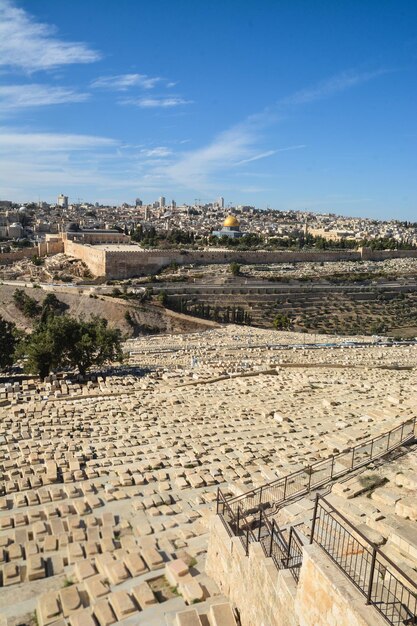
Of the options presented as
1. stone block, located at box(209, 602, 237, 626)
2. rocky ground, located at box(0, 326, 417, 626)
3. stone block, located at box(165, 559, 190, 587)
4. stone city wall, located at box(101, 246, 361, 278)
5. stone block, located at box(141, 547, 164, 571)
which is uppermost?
stone city wall, located at box(101, 246, 361, 278)

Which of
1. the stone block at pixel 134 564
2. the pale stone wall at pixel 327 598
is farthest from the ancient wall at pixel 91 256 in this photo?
the pale stone wall at pixel 327 598

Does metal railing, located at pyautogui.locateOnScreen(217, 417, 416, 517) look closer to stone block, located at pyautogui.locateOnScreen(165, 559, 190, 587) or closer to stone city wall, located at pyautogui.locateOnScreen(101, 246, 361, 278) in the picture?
stone block, located at pyautogui.locateOnScreen(165, 559, 190, 587)

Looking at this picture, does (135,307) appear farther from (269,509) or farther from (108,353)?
(269,509)

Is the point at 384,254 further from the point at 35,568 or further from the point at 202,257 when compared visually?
the point at 35,568

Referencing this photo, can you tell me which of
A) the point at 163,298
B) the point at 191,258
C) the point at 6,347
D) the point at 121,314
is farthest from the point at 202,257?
the point at 6,347

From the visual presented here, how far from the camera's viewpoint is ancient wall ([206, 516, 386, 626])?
355 centimetres

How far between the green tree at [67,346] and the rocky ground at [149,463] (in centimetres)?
78

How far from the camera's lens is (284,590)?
4102 millimetres

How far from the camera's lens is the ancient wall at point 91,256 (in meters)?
43.5

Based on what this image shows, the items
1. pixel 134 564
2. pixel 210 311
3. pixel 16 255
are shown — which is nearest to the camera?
pixel 134 564

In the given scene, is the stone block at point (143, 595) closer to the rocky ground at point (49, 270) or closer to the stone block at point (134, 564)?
the stone block at point (134, 564)

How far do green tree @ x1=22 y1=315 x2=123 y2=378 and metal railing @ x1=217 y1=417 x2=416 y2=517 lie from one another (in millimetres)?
11564

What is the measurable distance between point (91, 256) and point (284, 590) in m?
43.9

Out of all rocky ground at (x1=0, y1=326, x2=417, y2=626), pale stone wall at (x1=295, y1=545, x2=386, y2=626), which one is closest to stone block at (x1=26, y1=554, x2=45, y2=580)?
rocky ground at (x1=0, y1=326, x2=417, y2=626)
